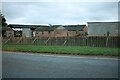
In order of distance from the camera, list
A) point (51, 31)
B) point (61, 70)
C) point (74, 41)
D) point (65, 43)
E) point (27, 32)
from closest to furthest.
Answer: point (61, 70) → point (74, 41) → point (65, 43) → point (51, 31) → point (27, 32)

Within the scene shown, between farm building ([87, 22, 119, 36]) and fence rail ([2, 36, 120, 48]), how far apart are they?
2122 cm

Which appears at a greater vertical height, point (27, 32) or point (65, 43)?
point (27, 32)

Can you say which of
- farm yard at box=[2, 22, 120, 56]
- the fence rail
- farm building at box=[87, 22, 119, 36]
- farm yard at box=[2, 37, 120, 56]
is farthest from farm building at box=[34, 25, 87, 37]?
farm yard at box=[2, 37, 120, 56]

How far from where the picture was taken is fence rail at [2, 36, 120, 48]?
3325cm

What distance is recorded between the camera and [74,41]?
125 ft

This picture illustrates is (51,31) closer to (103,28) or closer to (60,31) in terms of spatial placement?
(60,31)

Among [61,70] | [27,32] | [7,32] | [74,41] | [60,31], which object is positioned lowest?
[61,70]

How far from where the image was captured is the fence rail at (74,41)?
33.2 m

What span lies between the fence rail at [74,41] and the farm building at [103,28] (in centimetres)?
2122

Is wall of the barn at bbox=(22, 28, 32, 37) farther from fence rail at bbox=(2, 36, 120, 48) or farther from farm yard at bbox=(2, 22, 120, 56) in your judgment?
fence rail at bbox=(2, 36, 120, 48)

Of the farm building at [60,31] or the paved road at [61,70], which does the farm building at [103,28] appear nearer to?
the farm building at [60,31]

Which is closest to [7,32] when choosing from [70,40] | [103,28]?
[103,28]

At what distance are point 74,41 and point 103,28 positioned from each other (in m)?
24.1

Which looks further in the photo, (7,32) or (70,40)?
(7,32)
